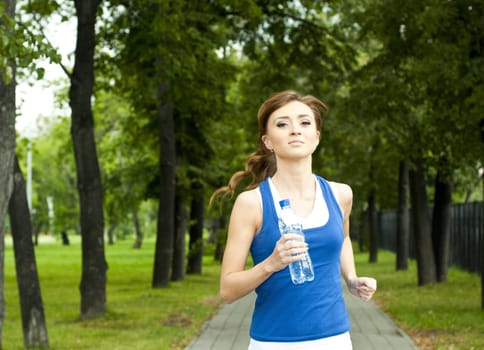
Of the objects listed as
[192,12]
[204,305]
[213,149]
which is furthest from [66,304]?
[213,149]

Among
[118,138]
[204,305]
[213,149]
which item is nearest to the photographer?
[204,305]

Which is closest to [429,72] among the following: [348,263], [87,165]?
[87,165]

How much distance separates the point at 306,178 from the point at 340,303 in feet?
1.76

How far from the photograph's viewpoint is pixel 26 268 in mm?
13523

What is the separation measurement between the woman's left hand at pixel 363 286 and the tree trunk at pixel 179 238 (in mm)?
25478

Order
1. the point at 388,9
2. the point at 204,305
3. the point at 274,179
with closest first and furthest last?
the point at 274,179 → the point at 388,9 → the point at 204,305

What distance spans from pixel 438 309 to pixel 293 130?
1486 centimetres

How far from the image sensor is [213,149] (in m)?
29.5

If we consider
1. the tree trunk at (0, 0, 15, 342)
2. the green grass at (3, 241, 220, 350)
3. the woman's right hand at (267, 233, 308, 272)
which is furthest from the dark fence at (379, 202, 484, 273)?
the woman's right hand at (267, 233, 308, 272)

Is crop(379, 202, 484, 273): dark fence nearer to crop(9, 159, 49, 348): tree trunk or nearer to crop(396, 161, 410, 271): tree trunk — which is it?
crop(396, 161, 410, 271): tree trunk

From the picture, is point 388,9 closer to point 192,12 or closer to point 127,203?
point 192,12

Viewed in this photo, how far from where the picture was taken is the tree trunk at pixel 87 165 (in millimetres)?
17000

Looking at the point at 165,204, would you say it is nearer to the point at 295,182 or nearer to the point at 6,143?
the point at 6,143

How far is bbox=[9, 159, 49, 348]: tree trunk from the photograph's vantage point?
13.5 metres
